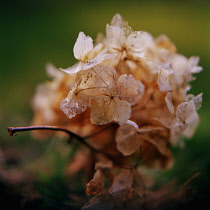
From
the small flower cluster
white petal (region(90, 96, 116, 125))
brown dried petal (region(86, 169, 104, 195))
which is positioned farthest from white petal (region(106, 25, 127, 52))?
brown dried petal (region(86, 169, 104, 195))

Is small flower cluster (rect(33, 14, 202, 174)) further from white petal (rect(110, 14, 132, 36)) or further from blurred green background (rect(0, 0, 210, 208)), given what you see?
blurred green background (rect(0, 0, 210, 208))

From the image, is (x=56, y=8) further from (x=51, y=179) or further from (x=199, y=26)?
(x=51, y=179)

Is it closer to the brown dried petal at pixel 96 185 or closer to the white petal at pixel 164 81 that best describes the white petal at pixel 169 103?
the white petal at pixel 164 81

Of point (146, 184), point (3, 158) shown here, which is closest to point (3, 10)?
point (3, 158)

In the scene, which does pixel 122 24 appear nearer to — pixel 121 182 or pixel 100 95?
pixel 100 95

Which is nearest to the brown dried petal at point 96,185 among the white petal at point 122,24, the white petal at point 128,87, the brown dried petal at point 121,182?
the brown dried petal at point 121,182

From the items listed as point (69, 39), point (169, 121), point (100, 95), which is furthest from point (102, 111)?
point (69, 39)
